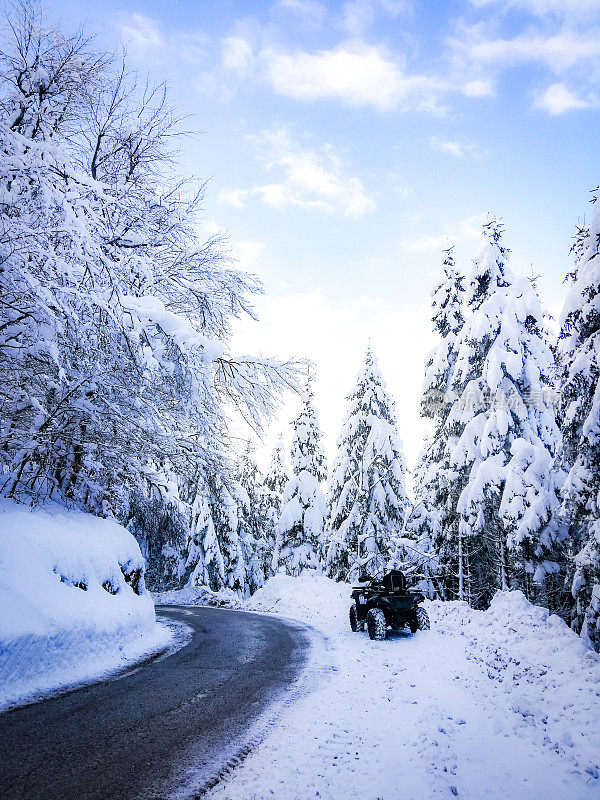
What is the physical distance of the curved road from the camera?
11.1 ft

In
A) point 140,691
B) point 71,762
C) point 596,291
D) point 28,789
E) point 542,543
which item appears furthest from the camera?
point 542,543

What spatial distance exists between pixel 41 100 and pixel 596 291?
36.8 ft

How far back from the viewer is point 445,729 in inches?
185

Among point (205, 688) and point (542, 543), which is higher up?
point (542, 543)

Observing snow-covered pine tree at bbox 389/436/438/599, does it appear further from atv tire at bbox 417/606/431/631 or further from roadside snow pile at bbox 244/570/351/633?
atv tire at bbox 417/606/431/631

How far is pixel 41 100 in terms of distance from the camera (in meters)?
7.46

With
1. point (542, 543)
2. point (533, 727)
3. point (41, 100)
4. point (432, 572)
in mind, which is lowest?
point (432, 572)

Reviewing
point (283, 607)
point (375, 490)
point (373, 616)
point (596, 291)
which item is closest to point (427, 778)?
point (373, 616)

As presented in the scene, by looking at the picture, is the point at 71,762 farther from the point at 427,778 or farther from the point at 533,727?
the point at 533,727

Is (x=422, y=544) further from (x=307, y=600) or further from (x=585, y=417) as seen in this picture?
(x=585, y=417)

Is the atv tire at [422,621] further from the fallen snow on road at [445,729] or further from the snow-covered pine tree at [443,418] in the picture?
the snow-covered pine tree at [443,418]

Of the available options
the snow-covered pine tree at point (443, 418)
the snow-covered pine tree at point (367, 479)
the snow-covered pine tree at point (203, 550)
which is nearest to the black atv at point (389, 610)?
the snow-covered pine tree at point (443, 418)

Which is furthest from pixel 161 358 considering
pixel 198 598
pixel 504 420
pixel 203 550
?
pixel 203 550

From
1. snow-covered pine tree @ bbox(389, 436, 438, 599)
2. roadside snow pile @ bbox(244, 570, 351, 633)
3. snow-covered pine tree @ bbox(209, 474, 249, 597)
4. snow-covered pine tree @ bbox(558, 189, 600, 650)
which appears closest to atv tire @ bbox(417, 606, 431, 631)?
roadside snow pile @ bbox(244, 570, 351, 633)
